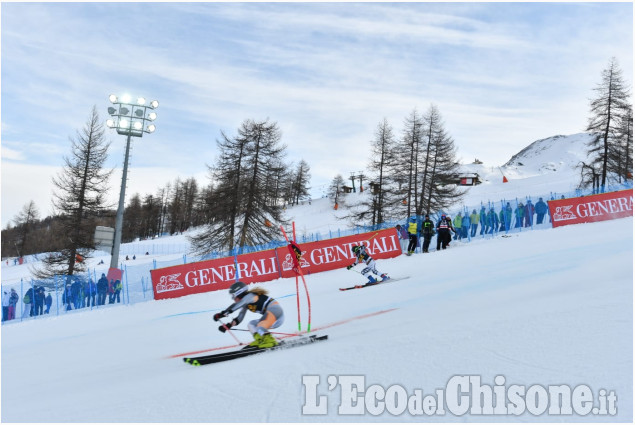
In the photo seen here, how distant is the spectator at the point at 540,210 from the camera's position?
20.4 metres

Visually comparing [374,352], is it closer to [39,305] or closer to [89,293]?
[89,293]

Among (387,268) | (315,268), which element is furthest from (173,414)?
(315,268)

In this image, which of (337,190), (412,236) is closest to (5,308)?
(412,236)

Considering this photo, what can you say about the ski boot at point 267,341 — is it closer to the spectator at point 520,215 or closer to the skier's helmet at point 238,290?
the skier's helmet at point 238,290

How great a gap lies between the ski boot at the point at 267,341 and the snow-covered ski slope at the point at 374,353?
0.34m

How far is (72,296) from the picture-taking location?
16.2 metres

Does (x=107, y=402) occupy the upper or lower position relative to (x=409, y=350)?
lower

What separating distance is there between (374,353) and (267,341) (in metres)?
2.10

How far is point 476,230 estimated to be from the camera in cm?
2108

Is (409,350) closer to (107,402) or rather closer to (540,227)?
(107,402)

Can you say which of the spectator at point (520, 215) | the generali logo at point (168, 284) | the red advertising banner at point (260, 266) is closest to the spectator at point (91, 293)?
the red advertising banner at point (260, 266)

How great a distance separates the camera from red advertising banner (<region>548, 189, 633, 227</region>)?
19.2m

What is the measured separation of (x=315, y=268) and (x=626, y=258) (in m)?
11.4

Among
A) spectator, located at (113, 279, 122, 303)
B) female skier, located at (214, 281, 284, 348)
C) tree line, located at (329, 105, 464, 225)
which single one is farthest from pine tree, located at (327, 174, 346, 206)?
female skier, located at (214, 281, 284, 348)
